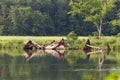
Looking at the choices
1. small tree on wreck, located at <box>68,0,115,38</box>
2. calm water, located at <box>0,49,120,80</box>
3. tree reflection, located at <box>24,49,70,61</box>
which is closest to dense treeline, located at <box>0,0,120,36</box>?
small tree on wreck, located at <box>68,0,115,38</box>

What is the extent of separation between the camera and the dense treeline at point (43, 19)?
259 ft

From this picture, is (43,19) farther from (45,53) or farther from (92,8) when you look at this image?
(45,53)

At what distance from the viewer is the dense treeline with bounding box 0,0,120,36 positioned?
7900cm

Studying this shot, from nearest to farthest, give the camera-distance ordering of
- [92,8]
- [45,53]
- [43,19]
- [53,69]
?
1. [53,69]
2. [45,53]
3. [92,8]
4. [43,19]

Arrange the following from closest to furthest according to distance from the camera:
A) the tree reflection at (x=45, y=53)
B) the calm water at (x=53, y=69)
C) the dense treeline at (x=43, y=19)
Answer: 1. the calm water at (x=53, y=69)
2. the tree reflection at (x=45, y=53)
3. the dense treeline at (x=43, y=19)

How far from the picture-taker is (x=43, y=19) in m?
80.1

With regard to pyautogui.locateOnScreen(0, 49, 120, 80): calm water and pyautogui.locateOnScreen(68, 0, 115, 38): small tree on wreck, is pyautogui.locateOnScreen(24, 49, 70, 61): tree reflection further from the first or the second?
pyautogui.locateOnScreen(68, 0, 115, 38): small tree on wreck

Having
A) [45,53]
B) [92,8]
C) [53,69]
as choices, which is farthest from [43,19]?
[53,69]

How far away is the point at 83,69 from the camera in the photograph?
1153 inches

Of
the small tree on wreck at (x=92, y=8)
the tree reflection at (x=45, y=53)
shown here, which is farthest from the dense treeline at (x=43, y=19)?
the tree reflection at (x=45, y=53)

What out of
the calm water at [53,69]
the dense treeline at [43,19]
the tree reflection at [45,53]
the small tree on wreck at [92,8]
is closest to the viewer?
the calm water at [53,69]

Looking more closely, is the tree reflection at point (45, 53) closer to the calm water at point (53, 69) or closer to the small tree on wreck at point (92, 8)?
the calm water at point (53, 69)

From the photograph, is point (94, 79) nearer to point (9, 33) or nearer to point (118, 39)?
point (118, 39)

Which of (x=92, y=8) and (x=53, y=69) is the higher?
(x=92, y=8)
